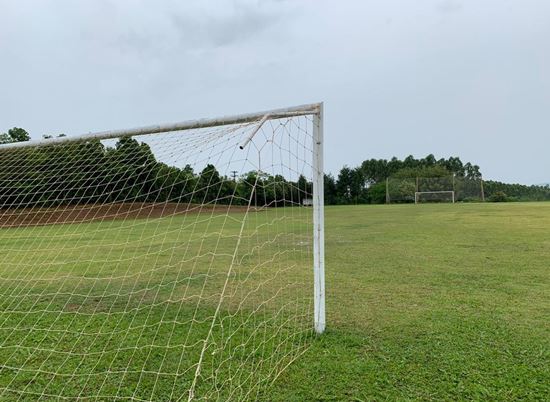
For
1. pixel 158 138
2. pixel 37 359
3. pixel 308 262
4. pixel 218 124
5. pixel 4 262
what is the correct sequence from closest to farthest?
1. pixel 37 359
2. pixel 218 124
3. pixel 158 138
4. pixel 308 262
5. pixel 4 262

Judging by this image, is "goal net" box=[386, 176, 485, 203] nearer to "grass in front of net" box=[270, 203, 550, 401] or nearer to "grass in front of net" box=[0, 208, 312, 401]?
"grass in front of net" box=[270, 203, 550, 401]

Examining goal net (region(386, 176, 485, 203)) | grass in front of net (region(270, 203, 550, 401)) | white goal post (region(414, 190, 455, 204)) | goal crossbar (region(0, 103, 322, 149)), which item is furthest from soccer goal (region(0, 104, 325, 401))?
goal net (region(386, 176, 485, 203))

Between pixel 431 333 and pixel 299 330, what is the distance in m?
0.89

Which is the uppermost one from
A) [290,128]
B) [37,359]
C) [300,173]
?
[290,128]

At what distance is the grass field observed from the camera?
6.82 feet

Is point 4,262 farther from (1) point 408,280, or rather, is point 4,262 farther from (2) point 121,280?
(1) point 408,280

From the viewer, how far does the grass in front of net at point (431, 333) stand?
2.03 metres

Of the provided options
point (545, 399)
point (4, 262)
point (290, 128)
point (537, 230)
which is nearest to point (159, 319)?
point (290, 128)

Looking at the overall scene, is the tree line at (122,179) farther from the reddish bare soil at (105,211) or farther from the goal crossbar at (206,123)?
the goal crossbar at (206,123)

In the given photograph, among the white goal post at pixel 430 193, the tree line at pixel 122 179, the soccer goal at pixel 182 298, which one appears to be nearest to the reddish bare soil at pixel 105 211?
the tree line at pixel 122 179

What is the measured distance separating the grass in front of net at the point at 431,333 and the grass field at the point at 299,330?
0.01 m

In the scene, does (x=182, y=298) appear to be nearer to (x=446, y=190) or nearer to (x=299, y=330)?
(x=299, y=330)

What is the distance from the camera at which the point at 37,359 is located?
2455 mm

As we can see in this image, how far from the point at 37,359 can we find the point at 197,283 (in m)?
1.97
